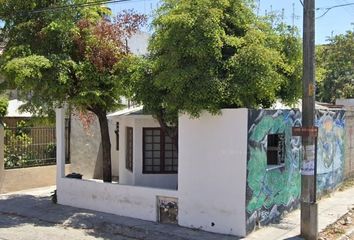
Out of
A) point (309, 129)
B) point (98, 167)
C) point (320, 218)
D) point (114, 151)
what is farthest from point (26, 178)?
point (309, 129)

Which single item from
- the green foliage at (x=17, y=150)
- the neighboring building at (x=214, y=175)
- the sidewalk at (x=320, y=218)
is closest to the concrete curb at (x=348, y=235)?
the sidewalk at (x=320, y=218)

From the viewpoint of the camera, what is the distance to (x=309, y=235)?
10.0 m

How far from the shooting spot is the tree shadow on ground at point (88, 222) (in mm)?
10461

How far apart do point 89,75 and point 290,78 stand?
4991mm

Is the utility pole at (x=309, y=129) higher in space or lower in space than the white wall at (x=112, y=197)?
higher

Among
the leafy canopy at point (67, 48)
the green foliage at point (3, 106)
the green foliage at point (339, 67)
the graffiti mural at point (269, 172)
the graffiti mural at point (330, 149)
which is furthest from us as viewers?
the green foliage at point (339, 67)

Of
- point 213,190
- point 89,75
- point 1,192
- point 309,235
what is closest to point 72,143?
point 1,192

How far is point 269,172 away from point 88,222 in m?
4.42

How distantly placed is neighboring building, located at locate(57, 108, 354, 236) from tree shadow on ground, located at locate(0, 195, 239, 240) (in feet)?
0.95

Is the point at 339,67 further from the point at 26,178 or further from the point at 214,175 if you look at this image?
the point at 214,175

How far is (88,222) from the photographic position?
11.7m

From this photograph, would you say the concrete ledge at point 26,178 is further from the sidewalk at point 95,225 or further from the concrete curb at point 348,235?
the concrete curb at point 348,235

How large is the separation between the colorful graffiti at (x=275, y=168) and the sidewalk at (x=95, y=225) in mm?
378

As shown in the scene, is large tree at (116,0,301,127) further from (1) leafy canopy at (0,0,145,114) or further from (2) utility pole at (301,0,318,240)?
(1) leafy canopy at (0,0,145,114)
